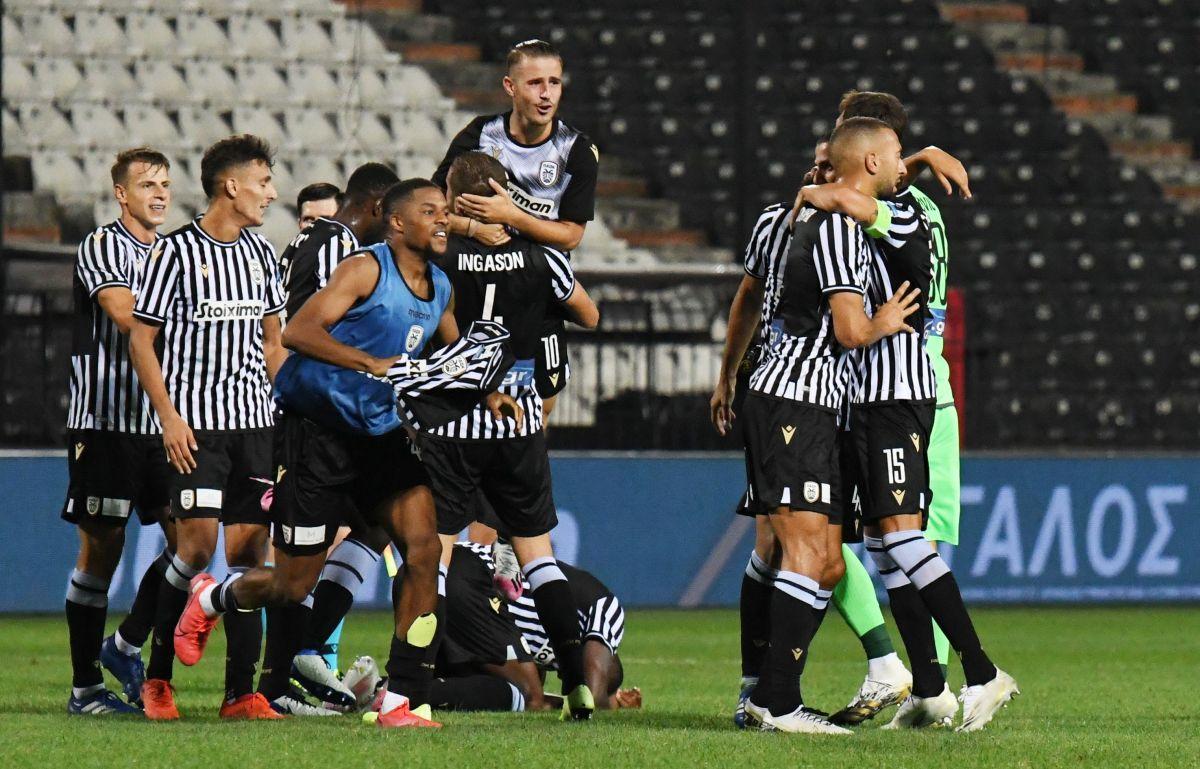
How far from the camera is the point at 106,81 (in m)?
13.2

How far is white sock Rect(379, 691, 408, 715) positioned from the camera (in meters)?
5.59

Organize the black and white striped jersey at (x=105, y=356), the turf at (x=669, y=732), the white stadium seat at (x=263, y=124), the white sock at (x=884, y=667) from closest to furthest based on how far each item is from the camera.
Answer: the turf at (x=669, y=732), the white sock at (x=884, y=667), the black and white striped jersey at (x=105, y=356), the white stadium seat at (x=263, y=124)

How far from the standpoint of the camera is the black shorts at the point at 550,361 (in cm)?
659

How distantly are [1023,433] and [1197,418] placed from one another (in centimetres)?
146

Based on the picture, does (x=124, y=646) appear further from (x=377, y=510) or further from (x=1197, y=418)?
(x=1197, y=418)

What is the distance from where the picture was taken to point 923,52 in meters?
15.8

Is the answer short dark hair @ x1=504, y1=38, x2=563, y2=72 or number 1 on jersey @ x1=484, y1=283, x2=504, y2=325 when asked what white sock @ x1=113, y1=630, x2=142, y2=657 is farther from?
short dark hair @ x1=504, y1=38, x2=563, y2=72

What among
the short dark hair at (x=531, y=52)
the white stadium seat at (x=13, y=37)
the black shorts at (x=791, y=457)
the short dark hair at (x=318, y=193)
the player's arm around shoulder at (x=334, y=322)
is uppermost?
the white stadium seat at (x=13, y=37)

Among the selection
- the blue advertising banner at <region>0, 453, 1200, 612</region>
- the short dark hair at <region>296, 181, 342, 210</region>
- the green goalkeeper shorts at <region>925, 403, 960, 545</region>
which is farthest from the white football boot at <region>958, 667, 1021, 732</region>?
the blue advertising banner at <region>0, 453, 1200, 612</region>

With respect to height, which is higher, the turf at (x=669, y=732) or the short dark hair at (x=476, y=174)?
the short dark hair at (x=476, y=174)

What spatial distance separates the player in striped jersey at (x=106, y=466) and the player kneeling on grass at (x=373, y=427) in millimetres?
892

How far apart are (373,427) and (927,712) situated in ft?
6.27

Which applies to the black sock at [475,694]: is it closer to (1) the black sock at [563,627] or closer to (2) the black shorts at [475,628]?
(2) the black shorts at [475,628]

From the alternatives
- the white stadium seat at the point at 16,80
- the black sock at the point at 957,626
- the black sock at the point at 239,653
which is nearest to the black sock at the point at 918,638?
the black sock at the point at 957,626
